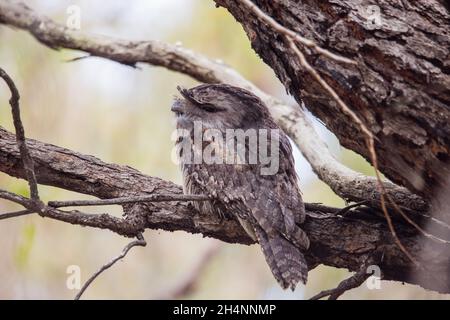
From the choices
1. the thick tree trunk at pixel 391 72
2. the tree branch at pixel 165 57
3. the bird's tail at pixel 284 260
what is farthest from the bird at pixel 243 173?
Result: the thick tree trunk at pixel 391 72

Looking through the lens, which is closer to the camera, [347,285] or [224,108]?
[347,285]

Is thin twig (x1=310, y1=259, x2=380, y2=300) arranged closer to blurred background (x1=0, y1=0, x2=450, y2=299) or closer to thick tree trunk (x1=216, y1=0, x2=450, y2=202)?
thick tree trunk (x1=216, y1=0, x2=450, y2=202)

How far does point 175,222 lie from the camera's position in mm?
2680

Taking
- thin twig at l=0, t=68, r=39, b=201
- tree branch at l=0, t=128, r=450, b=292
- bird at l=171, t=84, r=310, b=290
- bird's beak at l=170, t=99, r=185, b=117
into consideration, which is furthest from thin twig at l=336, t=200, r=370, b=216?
thin twig at l=0, t=68, r=39, b=201

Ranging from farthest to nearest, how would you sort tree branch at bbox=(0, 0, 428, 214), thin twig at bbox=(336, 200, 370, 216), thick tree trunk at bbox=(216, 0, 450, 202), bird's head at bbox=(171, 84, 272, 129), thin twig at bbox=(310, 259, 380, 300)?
tree branch at bbox=(0, 0, 428, 214) → bird's head at bbox=(171, 84, 272, 129) → thin twig at bbox=(336, 200, 370, 216) → thin twig at bbox=(310, 259, 380, 300) → thick tree trunk at bbox=(216, 0, 450, 202)

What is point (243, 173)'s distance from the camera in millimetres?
2883

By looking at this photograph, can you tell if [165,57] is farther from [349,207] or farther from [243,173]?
[349,207]

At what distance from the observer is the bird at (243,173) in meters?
2.59

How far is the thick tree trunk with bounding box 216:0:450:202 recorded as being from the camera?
6.34 feet

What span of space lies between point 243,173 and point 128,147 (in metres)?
2.91

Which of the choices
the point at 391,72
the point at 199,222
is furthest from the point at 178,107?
the point at 391,72
